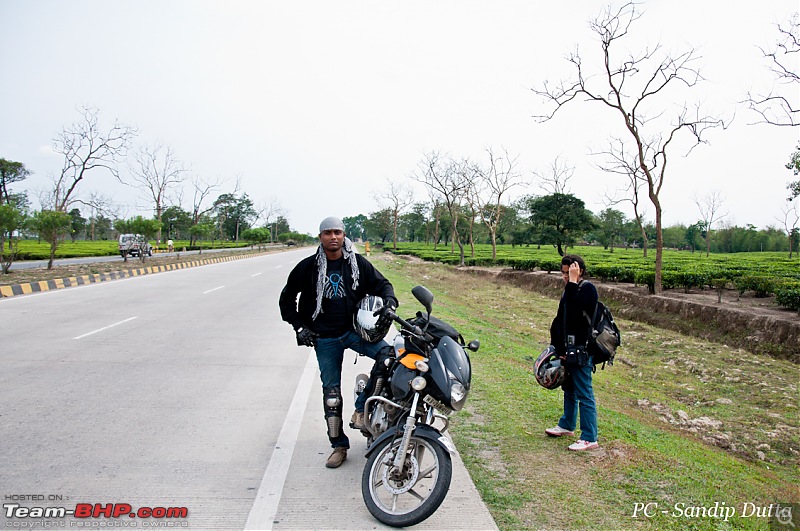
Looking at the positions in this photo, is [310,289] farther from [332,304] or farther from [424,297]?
[424,297]

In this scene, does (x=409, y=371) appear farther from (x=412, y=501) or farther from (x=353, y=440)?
(x=353, y=440)

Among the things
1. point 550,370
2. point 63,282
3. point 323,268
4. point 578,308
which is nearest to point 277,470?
point 323,268

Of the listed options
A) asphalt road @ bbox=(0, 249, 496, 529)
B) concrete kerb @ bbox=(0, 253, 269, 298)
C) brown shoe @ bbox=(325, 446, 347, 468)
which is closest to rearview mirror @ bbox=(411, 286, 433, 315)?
asphalt road @ bbox=(0, 249, 496, 529)

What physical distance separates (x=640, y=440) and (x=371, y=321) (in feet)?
9.39

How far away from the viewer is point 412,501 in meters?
3.17

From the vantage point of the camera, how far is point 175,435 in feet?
13.6

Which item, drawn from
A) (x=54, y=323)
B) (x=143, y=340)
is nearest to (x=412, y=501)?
(x=143, y=340)

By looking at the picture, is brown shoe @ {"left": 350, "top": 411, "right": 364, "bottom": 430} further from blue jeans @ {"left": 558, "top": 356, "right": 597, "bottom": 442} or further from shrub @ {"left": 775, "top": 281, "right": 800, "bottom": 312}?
shrub @ {"left": 775, "top": 281, "right": 800, "bottom": 312}

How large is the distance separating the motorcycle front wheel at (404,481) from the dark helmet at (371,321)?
2.39ft

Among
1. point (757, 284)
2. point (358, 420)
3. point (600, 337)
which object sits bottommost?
point (358, 420)

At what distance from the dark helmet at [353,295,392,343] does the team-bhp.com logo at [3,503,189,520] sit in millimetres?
1468

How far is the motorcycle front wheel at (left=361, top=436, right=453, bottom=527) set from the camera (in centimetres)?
289

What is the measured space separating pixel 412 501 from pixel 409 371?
0.78 metres

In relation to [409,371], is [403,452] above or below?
below
